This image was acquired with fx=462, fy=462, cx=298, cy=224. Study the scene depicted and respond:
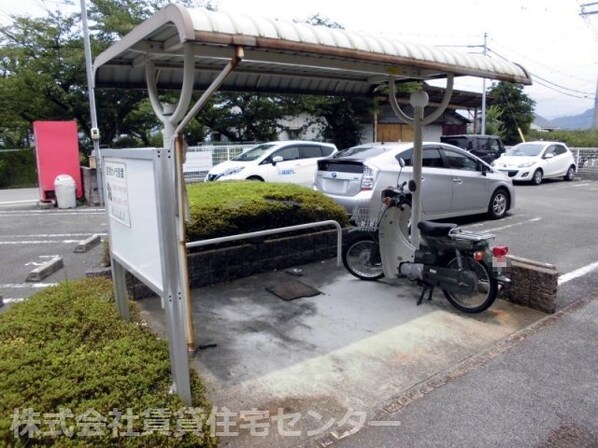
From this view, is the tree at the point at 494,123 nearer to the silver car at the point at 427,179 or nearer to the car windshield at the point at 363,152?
the silver car at the point at 427,179

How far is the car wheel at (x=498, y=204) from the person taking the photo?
905 centimetres

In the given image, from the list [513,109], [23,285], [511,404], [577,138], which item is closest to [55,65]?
[23,285]

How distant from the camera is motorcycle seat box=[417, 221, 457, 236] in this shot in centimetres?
452

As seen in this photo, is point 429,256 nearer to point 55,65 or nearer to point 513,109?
point 55,65

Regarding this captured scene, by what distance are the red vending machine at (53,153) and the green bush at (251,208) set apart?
7.22 m

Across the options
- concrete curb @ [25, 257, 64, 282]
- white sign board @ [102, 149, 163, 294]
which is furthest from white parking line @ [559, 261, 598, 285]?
concrete curb @ [25, 257, 64, 282]

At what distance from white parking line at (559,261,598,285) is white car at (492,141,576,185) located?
985cm

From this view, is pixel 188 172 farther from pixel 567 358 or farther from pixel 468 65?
pixel 567 358

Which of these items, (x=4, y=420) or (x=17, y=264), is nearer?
(x=4, y=420)

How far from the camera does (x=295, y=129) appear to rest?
69.8ft

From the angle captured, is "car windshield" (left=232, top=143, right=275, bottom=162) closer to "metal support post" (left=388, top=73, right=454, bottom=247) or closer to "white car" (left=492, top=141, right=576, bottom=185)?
"metal support post" (left=388, top=73, right=454, bottom=247)

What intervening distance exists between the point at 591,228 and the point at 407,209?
16.4 ft

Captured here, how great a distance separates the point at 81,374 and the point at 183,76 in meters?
2.47

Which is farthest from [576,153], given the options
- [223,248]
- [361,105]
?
[223,248]
